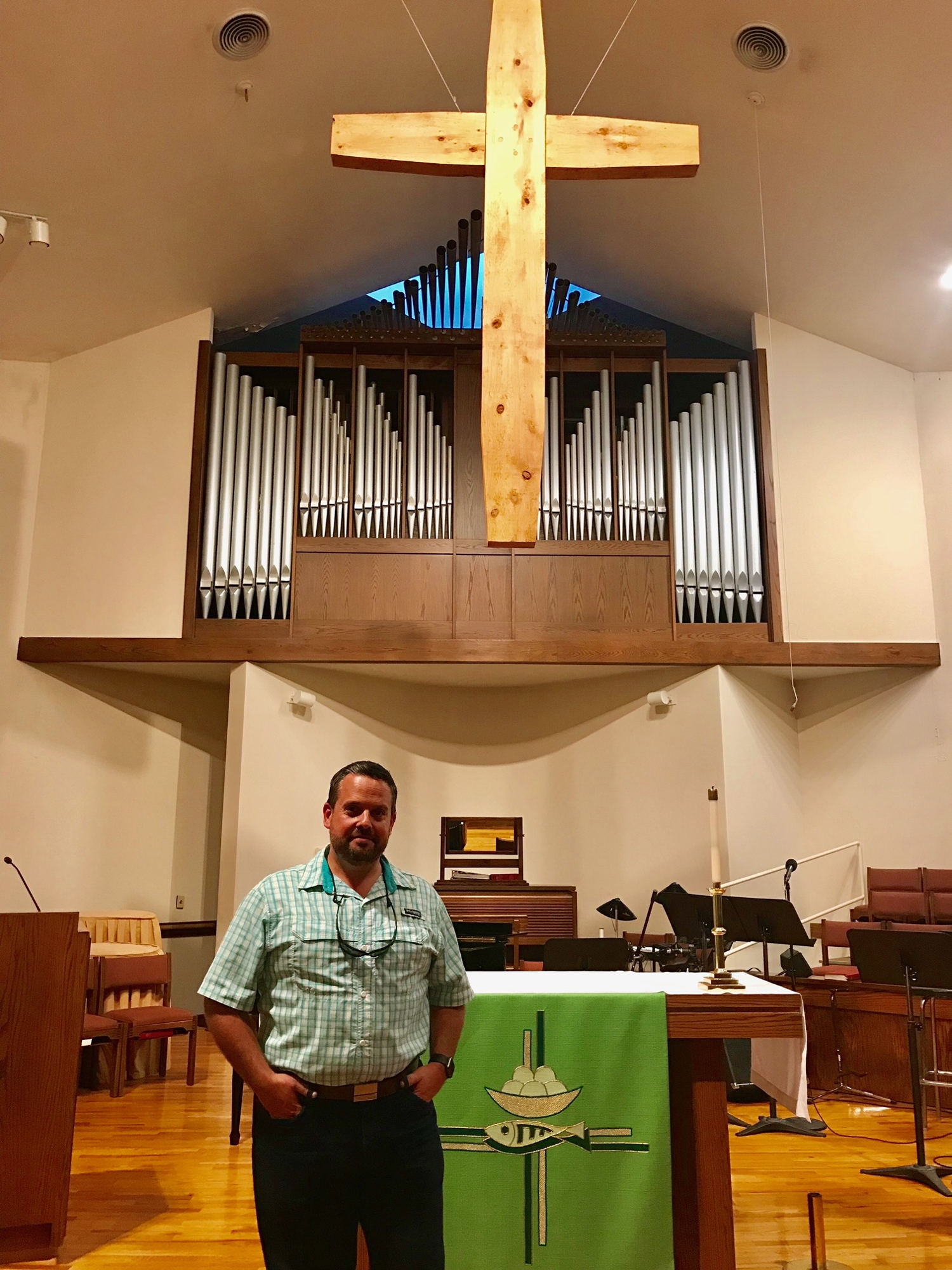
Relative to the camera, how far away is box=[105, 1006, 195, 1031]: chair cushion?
5895mm

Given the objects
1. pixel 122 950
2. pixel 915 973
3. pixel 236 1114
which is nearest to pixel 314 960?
pixel 236 1114

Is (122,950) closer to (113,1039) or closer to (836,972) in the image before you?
(113,1039)

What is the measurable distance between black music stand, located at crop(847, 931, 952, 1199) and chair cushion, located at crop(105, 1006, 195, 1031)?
3.56 meters

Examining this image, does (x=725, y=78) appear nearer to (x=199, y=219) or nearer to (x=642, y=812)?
(x=199, y=219)

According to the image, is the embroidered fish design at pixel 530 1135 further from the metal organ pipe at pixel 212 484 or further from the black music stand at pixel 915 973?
the metal organ pipe at pixel 212 484

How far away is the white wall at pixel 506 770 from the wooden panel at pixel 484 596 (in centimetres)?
118

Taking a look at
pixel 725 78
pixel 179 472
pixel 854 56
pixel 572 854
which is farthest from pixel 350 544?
pixel 854 56

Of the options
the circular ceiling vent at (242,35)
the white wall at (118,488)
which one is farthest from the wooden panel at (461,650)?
the circular ceiling vent at (242,35)

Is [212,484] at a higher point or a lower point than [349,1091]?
higher

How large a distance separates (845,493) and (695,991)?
20.9 feet

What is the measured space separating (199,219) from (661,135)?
5012 millimetres

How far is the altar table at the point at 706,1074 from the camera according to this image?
2.61 metres

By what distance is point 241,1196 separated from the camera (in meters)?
3.94

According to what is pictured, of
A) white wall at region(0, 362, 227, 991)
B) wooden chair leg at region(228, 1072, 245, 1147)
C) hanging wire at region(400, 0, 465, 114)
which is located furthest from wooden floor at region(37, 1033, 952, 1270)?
hanging wire at region(400, 0, 465, 114)
